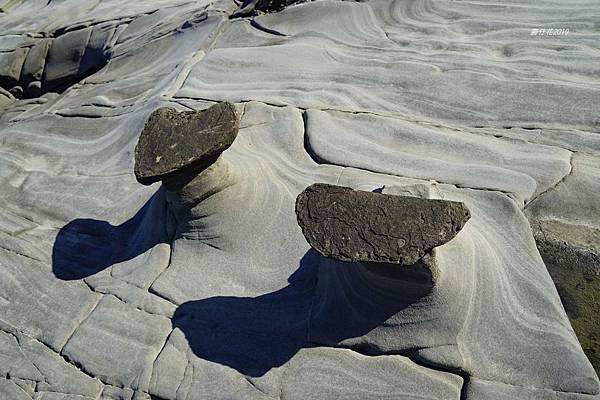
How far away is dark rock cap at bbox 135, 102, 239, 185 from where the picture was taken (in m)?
2.46

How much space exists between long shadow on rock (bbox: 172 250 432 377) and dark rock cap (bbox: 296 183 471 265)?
0.45m

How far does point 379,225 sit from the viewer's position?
1.83 metres

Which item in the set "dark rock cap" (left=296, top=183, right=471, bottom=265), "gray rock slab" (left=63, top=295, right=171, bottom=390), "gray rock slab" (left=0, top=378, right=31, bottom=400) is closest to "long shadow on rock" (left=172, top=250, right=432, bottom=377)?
"gray rock slab" (left=63, top=295, right=171, bottom=390)

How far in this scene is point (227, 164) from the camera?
2.83 m

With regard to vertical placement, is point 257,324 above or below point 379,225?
below

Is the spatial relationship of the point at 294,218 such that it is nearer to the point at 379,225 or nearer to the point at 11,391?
the point at 379,225

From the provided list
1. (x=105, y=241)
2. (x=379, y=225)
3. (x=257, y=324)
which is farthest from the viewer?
(x=105, y=241)

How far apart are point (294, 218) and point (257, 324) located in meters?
0.60

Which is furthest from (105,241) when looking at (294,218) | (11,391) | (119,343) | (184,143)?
(294,218)

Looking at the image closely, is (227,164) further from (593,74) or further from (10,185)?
(593,74)

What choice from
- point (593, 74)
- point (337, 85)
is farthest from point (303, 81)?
point (593, 74)

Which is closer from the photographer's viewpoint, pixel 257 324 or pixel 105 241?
pixel 257 324

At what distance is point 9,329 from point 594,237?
9.47ft

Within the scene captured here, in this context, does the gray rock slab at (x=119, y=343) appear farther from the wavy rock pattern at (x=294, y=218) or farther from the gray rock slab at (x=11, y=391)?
the gray rock slab at (x=11, y=391)
